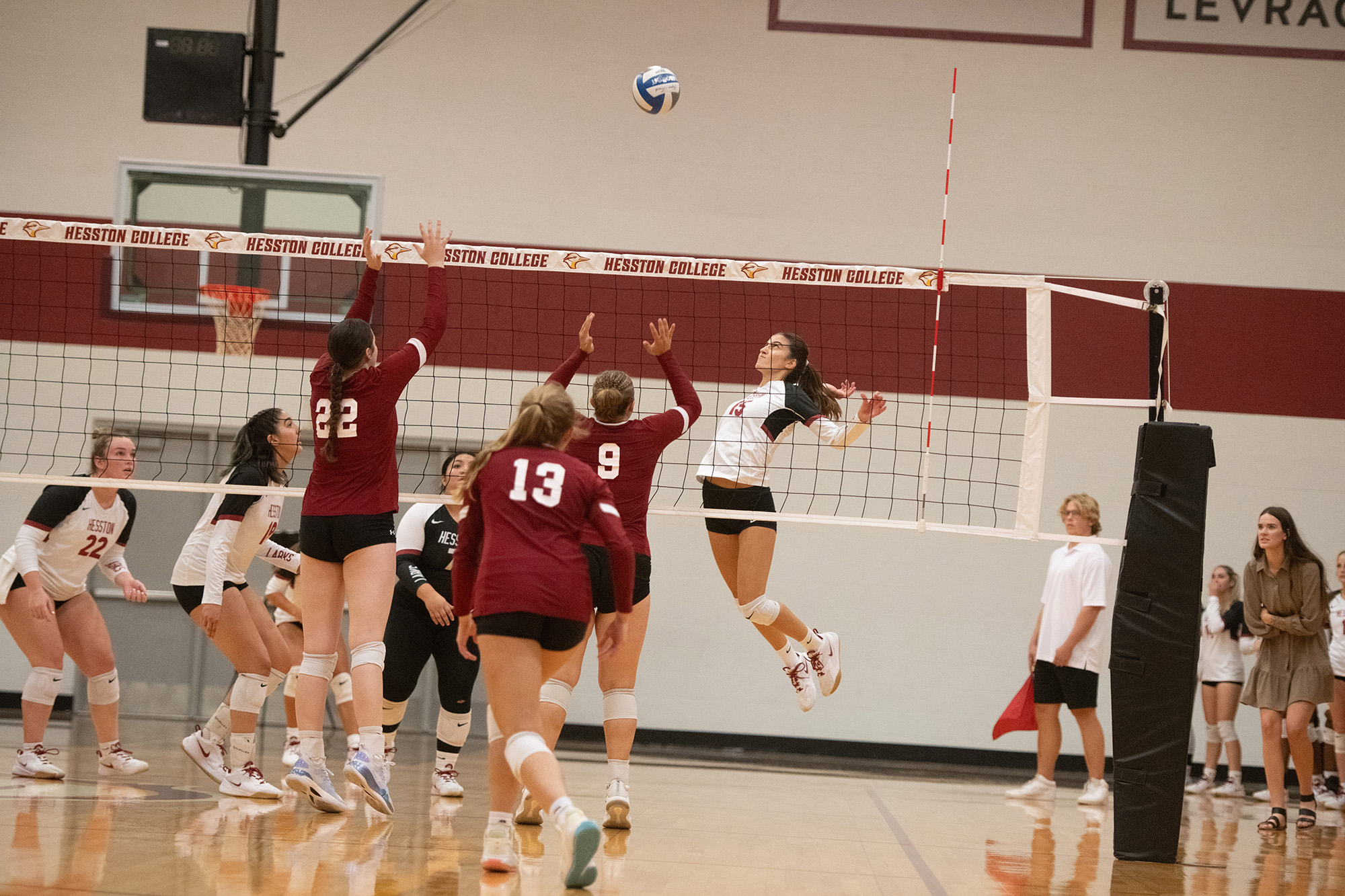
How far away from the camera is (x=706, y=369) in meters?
10.1

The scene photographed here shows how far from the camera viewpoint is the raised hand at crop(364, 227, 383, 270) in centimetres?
537

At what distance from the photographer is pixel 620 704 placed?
5.25m

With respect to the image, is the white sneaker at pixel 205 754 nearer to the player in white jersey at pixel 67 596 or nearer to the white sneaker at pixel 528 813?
the player in white jersey at pixel 67 596

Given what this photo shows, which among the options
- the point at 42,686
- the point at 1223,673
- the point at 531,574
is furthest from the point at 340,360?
the point at 1223,673

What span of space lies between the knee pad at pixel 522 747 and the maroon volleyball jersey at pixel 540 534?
0.39 m

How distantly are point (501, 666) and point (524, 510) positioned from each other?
51 centimetres

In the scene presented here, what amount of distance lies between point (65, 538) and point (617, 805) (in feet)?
11.0

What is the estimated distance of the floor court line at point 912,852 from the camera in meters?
4.51

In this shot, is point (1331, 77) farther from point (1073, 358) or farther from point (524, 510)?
point (524, 510)

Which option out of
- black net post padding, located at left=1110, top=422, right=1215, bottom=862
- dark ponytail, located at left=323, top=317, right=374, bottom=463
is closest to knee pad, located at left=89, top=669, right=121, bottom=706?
dark ponytail, located at left=323, top=317, right=374, bottom=463

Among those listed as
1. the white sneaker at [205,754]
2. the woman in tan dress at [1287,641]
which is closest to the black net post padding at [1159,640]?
the woman in tan dress at [1287,641]

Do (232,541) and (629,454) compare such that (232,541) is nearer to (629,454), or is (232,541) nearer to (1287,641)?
(629,454)

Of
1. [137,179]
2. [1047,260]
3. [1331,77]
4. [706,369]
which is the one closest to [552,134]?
[706,369]

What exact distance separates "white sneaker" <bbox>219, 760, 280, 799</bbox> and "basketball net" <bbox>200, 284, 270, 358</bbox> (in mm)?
3168
